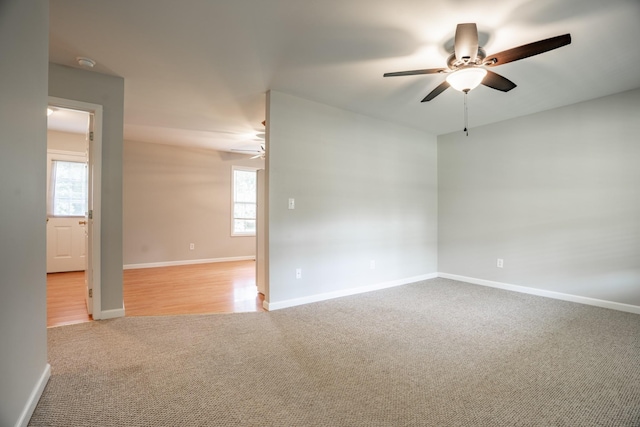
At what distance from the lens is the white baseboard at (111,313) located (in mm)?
2990

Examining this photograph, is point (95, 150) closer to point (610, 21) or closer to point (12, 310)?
point (12, 310)

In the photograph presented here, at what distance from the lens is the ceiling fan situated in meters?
1.92

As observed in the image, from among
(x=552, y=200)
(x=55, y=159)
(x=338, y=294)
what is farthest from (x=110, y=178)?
(x=552, y=200)

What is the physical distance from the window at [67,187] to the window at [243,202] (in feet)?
9.00

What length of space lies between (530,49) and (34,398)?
11.9 ft

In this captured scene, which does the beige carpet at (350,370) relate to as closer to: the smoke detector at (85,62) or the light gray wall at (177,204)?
the smoke detector at (85,62)

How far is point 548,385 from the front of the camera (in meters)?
1.86

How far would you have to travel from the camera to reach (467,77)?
2.25 meters

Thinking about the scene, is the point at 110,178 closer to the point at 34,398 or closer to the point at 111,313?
the point at 111,313

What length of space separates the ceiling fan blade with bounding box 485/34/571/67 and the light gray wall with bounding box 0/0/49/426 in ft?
9.01

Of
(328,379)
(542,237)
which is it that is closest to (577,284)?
(542,237)

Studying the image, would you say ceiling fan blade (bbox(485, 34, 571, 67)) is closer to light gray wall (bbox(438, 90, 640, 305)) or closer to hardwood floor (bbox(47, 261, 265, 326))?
light gray wall (bbox(438, 90, 640, 305))

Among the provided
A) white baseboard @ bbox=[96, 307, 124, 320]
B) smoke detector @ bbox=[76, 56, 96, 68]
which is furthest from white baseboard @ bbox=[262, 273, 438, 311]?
smoke detector @ bbox=[76, 56, 96, 68]

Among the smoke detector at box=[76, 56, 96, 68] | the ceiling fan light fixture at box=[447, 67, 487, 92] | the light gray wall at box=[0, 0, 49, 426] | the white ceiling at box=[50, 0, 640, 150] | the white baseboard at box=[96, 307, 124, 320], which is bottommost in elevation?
the white baseboard at box=[96, 307, 124, 320]
